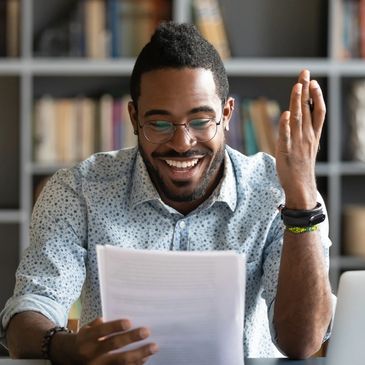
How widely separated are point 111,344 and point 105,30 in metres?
2.43

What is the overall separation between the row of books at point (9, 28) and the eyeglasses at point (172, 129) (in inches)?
76.0

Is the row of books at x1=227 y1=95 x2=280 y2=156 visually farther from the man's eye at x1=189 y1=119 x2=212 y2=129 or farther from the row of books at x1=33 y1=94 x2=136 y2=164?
the man's eye at x1=189 y1=119 x2=212 y2=129

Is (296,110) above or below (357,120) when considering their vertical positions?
above

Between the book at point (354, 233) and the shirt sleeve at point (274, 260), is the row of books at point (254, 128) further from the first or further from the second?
the shirt sleeve at point (274, 260)

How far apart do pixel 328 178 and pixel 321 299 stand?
2.03m

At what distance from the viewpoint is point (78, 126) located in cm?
381

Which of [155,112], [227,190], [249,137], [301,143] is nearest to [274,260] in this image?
[227,190]

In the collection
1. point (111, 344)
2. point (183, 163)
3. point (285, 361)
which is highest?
point (183, 163)

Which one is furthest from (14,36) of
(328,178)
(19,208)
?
(328,178)

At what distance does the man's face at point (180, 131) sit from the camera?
1981 mm

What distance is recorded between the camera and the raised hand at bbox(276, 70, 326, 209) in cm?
186

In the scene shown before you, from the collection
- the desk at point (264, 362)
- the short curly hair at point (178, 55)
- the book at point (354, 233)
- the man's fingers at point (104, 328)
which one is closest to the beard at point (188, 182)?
the short curly hair at point (178, 55)

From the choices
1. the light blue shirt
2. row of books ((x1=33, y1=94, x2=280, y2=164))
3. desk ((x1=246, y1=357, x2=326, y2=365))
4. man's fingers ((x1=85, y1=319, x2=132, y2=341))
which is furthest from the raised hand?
row of books ((x1=33, y1=94, x2=280, y2=164))

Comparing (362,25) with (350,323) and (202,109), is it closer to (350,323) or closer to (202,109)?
(202,109)
